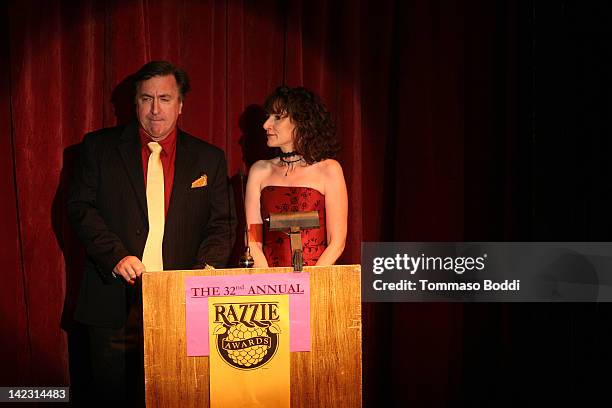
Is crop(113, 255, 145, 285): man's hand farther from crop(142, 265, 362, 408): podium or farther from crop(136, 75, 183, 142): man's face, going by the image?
crop(142, 265, 362, 408): podium

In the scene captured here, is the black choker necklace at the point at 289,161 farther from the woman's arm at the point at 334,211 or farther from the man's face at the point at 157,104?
the man's face at the point at 157,104

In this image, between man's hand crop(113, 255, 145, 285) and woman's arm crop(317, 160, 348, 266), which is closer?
man's hand crop(113, 255, 145, 285)

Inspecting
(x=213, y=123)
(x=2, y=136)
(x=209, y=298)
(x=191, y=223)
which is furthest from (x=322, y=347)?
(x=2, y=136)

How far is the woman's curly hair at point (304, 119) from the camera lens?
9.36 feet

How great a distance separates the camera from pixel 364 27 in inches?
136

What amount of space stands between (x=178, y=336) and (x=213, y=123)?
1767 mm

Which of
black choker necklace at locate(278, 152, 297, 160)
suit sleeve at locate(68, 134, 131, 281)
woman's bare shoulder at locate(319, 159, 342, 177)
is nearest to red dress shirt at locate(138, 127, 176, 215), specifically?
suit sleeve at locate(68, 134, 131, 281)

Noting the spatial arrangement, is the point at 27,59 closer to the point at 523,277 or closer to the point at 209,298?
the point at 209,298

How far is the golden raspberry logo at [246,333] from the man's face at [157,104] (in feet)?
3.96

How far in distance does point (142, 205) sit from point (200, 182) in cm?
24

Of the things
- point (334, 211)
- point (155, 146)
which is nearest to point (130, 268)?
point (155, 146)

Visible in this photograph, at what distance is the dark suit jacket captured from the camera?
9.04 ft

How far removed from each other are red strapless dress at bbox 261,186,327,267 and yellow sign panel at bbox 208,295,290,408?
103cm

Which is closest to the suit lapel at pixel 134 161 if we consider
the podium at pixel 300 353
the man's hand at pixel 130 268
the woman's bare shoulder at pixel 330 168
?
the man's hand at pixel 130 268
